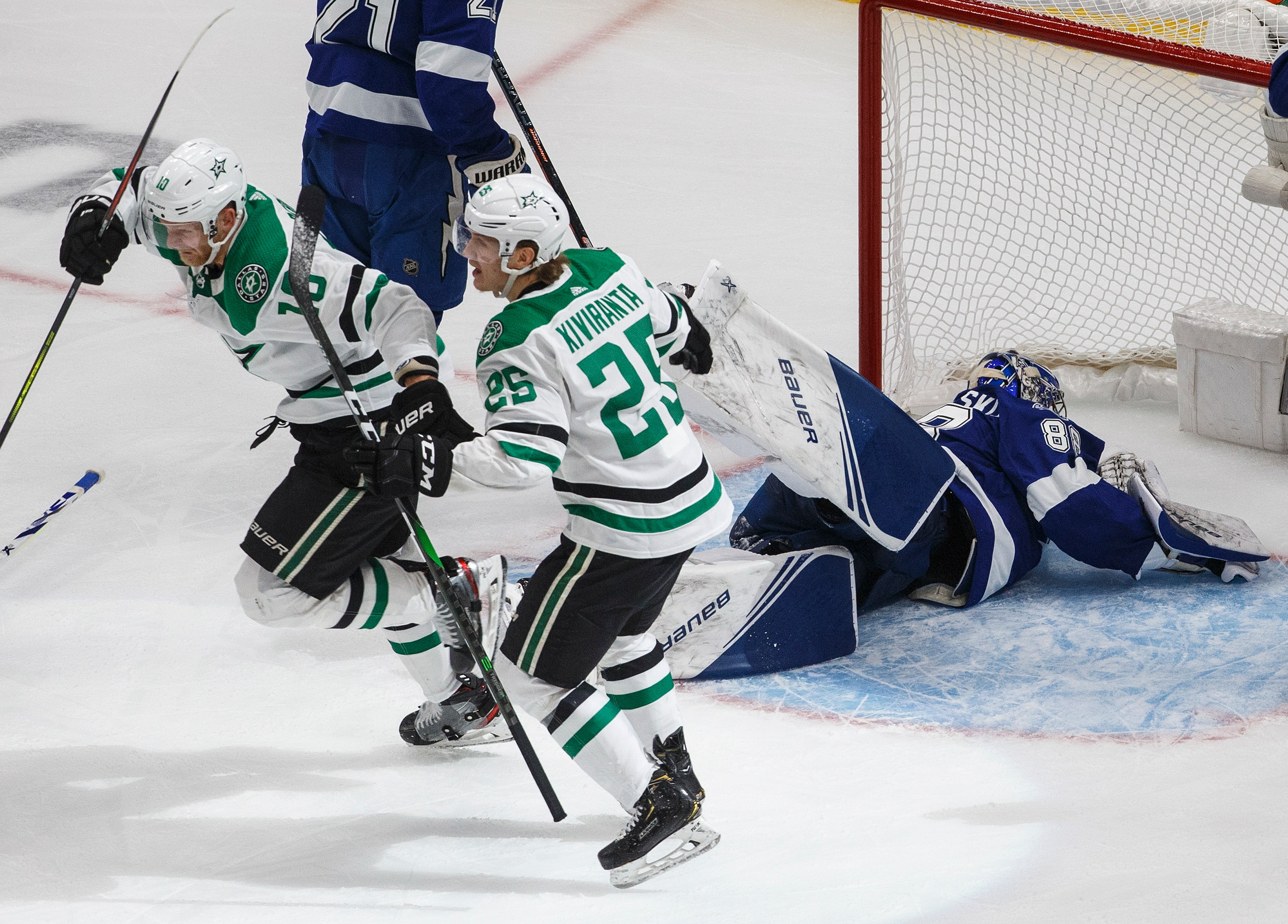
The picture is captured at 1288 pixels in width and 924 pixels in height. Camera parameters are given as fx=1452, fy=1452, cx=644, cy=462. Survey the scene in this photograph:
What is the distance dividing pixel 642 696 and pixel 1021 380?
4.70ft

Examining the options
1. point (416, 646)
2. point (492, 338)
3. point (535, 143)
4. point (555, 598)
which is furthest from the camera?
point (535, 143)

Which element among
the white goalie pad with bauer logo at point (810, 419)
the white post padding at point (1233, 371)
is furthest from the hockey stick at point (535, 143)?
the white post padding at point (1233, 371)

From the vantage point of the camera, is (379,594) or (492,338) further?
(379,594)

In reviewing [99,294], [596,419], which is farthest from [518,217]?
[99,294]

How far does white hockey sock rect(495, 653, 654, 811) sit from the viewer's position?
227cm

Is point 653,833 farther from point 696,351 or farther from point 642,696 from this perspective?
point 696,351

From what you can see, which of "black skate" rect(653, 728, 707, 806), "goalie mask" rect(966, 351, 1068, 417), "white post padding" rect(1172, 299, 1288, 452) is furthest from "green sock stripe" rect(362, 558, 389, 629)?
"white post padding" rect(1172, 299, 1288, 452)

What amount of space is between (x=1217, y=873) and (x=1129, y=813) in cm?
20

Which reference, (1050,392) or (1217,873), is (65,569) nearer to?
(1050,392)

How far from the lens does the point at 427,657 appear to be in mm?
2633

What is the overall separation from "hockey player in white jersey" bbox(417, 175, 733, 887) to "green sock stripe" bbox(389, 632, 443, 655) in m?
0.32

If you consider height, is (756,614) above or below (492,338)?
below

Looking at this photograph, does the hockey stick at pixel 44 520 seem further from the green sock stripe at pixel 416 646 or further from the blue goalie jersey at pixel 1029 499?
the blue goalie jersey at pixel 1029 499

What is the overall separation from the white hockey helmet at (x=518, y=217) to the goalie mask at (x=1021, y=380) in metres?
1.48
